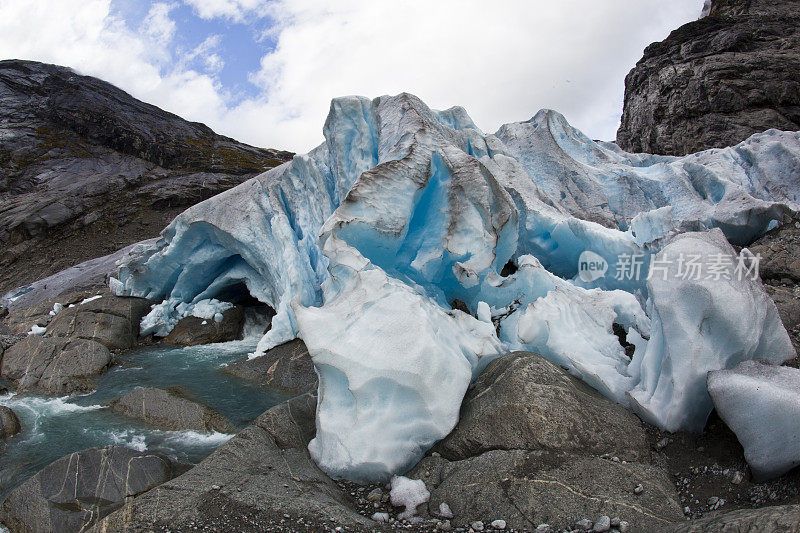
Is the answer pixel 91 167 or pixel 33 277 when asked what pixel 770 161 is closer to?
pixel 33 277

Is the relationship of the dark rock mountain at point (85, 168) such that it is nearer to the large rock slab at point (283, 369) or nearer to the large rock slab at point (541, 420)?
the large rock slab at point (283, 369)

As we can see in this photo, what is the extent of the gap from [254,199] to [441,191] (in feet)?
16.0

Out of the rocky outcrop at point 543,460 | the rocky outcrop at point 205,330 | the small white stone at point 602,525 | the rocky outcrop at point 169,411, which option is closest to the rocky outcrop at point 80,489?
the rocky outcrop at point 169,411

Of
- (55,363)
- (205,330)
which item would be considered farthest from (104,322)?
(205,330)

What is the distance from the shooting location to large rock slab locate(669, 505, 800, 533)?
1980mm

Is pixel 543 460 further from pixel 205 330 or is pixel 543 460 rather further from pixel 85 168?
pixel 85 168

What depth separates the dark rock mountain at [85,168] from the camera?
69.2ft

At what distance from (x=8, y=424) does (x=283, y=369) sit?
3.65m

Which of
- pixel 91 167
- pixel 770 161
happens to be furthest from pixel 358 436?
pixel 91 167

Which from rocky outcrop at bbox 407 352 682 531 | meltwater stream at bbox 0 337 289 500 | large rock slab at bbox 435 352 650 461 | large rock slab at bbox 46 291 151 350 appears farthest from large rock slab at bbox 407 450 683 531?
large rock slab at bbox 46 291 151 350

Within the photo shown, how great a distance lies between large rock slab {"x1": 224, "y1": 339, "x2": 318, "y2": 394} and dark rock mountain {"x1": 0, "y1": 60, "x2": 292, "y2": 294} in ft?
56.4

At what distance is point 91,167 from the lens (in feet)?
85.8

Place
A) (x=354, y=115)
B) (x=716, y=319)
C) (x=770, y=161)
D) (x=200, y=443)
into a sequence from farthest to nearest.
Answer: (x=770, y=161)
(x=354, y=115)
(x=200, y=443)
(x=716, y=319)

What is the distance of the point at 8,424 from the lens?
19.2ft
